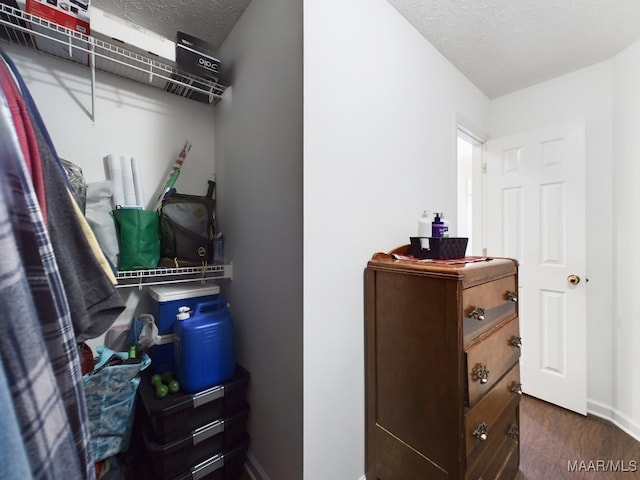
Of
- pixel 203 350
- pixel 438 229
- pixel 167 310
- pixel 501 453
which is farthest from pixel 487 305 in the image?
pixel 167 310

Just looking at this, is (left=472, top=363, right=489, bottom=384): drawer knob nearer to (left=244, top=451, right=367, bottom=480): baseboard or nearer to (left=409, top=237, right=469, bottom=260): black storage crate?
(left=409, top=237, right=469, bottom=260): black storage crate

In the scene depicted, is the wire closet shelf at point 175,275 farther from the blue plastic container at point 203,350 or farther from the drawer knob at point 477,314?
the drawer knob at point 477,314

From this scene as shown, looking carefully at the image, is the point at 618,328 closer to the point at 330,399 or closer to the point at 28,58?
the point at 330,399

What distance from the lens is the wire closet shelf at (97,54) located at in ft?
3.44

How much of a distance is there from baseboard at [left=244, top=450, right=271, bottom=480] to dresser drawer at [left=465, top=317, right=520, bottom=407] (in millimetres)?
993

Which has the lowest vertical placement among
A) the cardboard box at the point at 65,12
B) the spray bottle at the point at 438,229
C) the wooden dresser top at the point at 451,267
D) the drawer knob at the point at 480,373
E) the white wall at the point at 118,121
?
the drawer knob at the point at 480,373

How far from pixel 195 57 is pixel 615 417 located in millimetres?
3440

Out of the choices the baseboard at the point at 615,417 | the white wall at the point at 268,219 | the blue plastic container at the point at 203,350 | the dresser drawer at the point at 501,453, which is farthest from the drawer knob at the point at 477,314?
the baseboard at the point at 615,417

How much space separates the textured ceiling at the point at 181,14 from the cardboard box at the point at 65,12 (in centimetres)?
31

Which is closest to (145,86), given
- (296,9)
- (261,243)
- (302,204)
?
(296,9)

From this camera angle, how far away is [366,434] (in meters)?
1.23

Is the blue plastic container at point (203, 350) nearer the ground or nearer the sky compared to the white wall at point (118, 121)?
nearer the ground

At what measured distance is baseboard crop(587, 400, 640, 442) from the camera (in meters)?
1.66

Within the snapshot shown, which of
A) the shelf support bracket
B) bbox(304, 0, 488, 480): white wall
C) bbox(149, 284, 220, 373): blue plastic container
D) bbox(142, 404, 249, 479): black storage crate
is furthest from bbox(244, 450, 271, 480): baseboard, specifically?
the shelf support bracket
